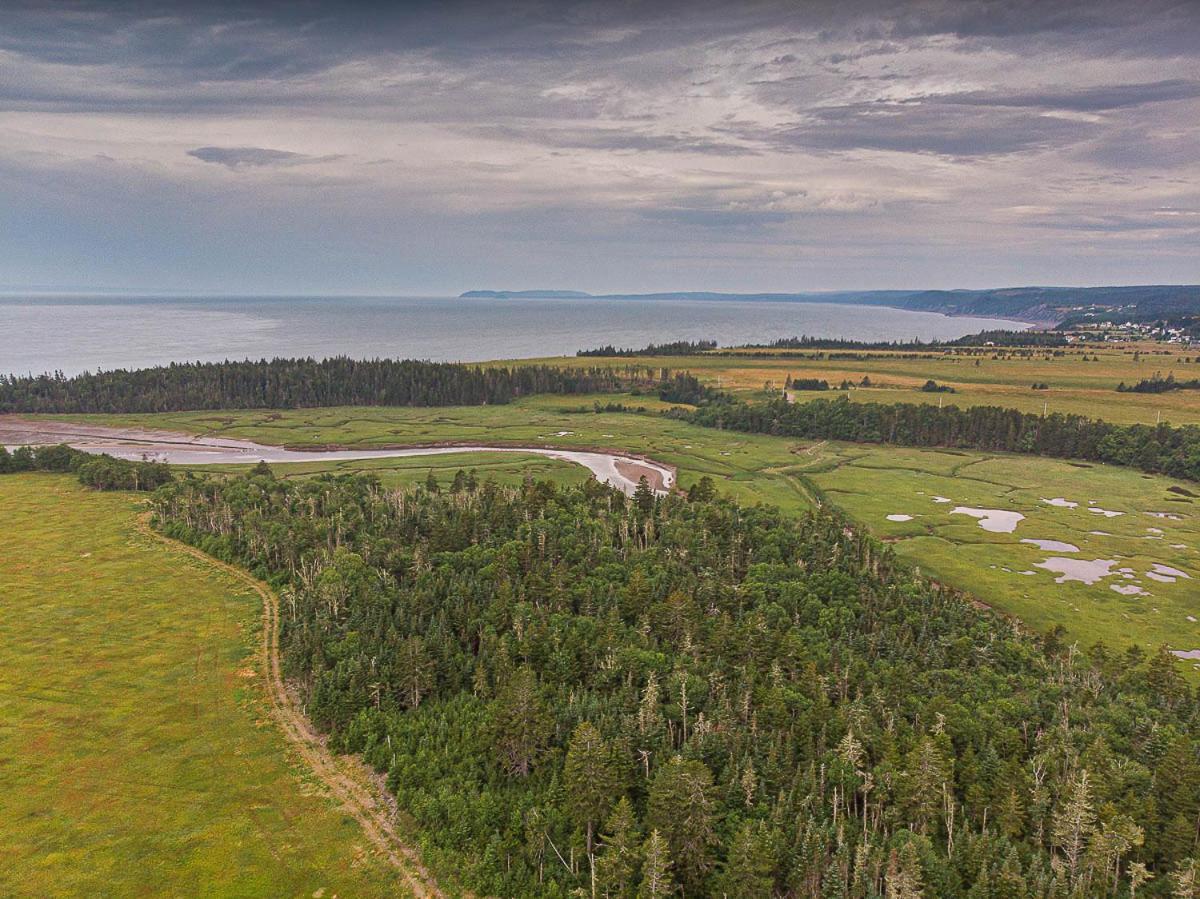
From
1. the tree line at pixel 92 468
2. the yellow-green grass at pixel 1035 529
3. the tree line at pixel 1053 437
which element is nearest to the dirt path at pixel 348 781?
the yellow-green grass at pixel 1035 529

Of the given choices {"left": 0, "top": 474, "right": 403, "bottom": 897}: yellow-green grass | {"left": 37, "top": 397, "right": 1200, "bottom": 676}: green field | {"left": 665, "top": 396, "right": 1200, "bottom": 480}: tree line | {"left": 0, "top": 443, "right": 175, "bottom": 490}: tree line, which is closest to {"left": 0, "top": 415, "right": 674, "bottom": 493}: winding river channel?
{"left": 37, "top": 397, "right": 1200, "bottom": 676}: green field

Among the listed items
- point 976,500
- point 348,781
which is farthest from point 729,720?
point 976,500

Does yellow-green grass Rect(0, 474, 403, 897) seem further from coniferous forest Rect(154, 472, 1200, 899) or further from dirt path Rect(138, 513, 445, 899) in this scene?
coniferous forest Rect(154, 472, 1200, 899)

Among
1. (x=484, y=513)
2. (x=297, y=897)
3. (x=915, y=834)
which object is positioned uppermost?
(x=484, y=513)

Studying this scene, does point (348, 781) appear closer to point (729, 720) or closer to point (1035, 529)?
point (729, 720)

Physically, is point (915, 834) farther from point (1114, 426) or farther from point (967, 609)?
point (1114, 426)

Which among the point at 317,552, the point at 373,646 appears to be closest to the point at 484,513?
the point at 317,552
